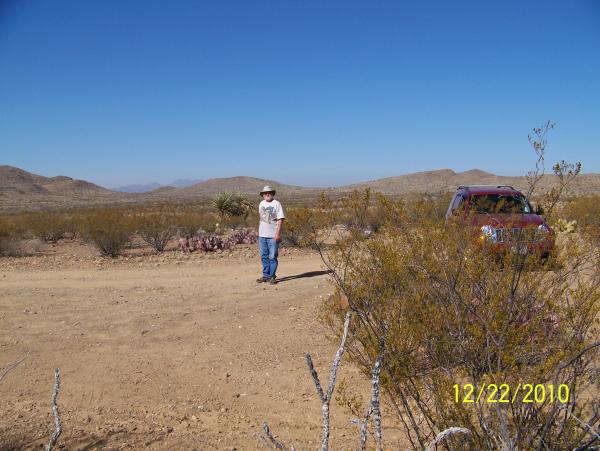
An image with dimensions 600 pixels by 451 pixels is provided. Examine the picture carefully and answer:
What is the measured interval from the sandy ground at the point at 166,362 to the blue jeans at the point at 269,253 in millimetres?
399

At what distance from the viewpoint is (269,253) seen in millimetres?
8469

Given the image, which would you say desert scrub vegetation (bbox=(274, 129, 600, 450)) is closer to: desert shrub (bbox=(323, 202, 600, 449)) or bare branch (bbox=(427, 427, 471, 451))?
desert shrub (bbox=(323, 202, 600, 449))

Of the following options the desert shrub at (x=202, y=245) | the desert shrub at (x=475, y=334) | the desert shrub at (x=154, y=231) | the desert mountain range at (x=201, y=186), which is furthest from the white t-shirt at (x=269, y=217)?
the desert mountain range at (x=201, y=186)

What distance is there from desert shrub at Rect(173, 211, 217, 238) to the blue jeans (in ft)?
27.3

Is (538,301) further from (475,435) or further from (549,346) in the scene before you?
(475,435)

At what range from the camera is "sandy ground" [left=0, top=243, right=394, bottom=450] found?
3.76 meters

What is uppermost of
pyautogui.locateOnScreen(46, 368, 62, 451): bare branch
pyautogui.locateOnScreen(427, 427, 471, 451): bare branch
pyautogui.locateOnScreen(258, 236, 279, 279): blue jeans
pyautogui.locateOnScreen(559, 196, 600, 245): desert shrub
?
pyautogui.locateOnScreen(559, 196, 600, 245): desert shrub

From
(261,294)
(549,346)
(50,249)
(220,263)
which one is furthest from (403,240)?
(50,249)

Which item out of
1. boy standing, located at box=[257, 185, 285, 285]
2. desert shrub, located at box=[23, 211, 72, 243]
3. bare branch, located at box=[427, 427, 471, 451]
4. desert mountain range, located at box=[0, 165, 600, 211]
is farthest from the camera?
desert mountain range, located at box=[0, 165, 600, 211]

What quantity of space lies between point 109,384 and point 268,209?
14.5 ft

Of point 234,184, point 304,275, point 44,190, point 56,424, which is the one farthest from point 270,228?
point 234,184

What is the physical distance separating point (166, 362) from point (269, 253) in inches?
144
